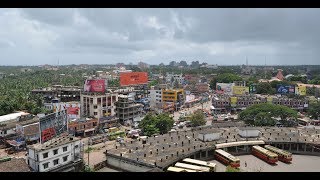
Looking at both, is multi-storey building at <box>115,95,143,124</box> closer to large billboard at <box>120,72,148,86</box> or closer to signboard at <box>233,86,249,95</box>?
large billboard at <box>120,72,148,86</box>

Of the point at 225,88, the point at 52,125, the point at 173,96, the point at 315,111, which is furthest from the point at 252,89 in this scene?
the point at 52,125

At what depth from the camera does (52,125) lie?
58.7 feet

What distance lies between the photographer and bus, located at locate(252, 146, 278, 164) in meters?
18.9

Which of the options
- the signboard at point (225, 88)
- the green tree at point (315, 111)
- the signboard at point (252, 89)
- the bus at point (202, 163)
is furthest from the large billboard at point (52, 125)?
the signboard at point (252, 89)

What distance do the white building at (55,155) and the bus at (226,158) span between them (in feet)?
25.6

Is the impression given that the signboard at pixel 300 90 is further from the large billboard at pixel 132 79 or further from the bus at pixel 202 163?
the bus at pixel 202 163

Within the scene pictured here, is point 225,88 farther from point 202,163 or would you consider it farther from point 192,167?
point 192,167

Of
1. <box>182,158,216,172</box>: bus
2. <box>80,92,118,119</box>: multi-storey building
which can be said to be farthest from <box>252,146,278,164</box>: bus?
<box>80,92,118,119</box>: multi-storey building

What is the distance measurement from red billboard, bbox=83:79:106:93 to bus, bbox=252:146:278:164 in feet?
49.3

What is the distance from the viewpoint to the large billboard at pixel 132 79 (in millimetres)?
50372

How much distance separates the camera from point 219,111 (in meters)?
40.3
